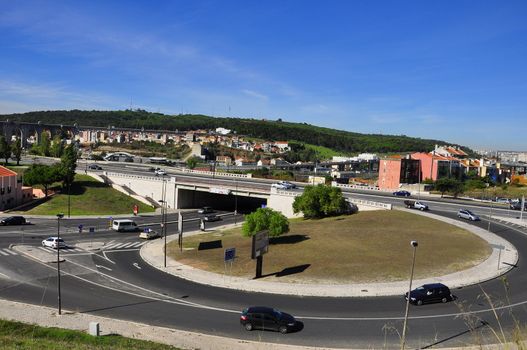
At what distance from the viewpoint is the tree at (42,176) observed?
280 feet

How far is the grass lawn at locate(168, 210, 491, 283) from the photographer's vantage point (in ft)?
135

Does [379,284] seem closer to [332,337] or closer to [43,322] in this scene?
[332,337]

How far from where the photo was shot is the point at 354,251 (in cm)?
4747

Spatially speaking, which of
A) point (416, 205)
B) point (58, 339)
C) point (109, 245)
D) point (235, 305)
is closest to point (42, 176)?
point (109, 245)

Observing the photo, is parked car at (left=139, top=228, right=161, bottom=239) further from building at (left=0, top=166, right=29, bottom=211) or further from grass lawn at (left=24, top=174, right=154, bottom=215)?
building at (left=0, top=166, right=29, bottom=211)

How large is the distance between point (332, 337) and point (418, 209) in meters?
50.7

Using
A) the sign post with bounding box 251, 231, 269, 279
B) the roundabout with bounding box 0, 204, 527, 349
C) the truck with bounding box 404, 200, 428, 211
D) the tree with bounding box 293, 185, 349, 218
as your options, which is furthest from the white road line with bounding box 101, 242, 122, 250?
the truck with bounding box 404, 200, 428, 211

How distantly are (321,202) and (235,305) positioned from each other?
125 feet

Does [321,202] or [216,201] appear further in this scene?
[216,201]

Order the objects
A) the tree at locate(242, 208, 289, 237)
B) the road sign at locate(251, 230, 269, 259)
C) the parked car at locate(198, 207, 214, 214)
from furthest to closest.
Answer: the parked car at locate(198, 207, 214, 214)
the tree at locate(242, 208, 289, 237)
the road sign at locate(251, 230, 269, 259)

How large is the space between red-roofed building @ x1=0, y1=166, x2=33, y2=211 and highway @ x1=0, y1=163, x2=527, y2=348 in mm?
31405

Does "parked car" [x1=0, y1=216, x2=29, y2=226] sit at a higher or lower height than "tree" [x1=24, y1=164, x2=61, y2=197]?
lower

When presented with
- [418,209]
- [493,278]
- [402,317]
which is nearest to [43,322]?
[402,317]

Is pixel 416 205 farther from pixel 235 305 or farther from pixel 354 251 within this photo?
pixel 235 305
